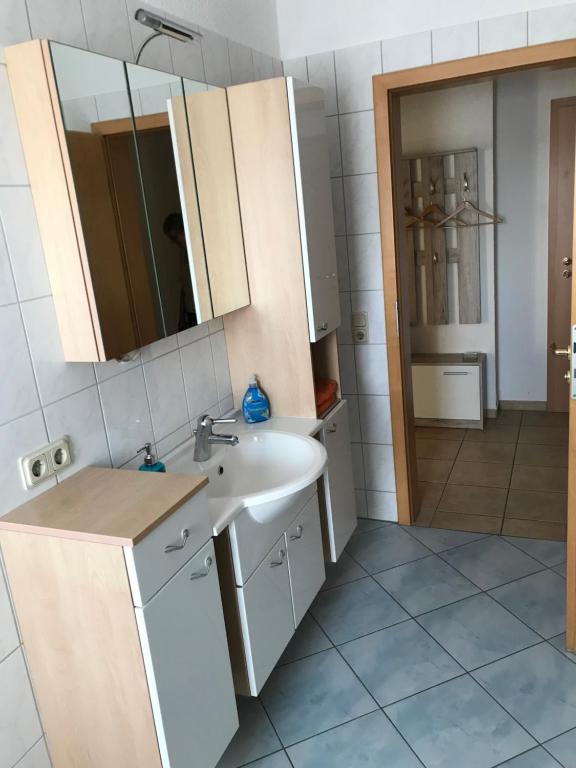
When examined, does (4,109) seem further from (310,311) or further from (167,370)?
(310,311)

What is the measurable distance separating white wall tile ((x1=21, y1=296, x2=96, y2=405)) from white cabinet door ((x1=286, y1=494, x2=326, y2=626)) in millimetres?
846

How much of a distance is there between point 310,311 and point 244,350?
0.31m

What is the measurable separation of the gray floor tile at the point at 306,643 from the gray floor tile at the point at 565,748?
77cm

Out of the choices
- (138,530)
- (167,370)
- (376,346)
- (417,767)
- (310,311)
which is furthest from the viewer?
(376,346)

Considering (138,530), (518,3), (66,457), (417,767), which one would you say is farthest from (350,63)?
(417,767)

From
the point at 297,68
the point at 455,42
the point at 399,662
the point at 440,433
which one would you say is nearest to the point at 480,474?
the point at 440,433

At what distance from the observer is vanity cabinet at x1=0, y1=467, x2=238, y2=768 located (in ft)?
4.34

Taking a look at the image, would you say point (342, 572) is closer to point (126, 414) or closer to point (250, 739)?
point (250, 739)

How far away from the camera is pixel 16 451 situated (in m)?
1.43

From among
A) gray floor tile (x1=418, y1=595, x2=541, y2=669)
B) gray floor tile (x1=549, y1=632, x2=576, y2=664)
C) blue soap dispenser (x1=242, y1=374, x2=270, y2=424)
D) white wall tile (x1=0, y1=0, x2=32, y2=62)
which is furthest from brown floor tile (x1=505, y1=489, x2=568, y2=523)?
white wall tile (x1=0, y1=0, x2=32, y2=62)

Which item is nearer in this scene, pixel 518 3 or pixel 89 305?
pixel 89 305

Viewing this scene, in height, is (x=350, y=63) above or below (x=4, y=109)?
above

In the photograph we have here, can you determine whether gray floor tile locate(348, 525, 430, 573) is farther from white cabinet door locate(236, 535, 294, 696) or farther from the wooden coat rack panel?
the wooden coat rack panel

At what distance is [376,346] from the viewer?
2834 millimetres
